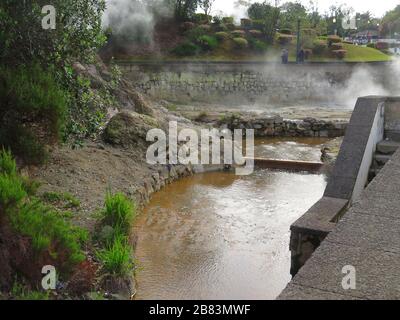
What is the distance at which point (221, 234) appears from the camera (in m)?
7.47

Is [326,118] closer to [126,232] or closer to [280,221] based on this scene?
[280,221]

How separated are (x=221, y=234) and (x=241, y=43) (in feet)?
83.6

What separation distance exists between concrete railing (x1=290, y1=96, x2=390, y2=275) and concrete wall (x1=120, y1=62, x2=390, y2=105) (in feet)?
70.1

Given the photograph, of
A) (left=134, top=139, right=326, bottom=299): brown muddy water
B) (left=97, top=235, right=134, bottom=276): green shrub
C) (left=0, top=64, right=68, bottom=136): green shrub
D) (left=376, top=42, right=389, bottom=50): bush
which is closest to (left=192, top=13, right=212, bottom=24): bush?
(left=376, top=42, right=389, bottom=50): bush

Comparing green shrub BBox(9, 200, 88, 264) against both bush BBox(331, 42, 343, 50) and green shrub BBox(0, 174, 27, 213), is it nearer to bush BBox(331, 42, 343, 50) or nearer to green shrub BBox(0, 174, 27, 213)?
green shrub BBox(0, 174, 27, 213)

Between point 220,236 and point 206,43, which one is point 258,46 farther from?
point 220,236

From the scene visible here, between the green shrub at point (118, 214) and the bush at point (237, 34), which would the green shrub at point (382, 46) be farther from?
the green shrub at point (118, 214)

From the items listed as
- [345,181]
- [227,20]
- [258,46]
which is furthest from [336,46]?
[345,181]

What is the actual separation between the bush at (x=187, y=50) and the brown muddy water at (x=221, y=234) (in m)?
19.7

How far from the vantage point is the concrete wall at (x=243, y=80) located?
88.8ft

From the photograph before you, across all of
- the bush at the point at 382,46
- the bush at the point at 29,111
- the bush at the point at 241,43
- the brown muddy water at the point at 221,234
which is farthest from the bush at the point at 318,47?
the bush at the point at 29,111

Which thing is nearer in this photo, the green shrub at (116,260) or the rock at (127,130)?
the green shrub at (116,260)

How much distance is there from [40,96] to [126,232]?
6.66 ft

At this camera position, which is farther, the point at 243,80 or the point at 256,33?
the point at 256,33
